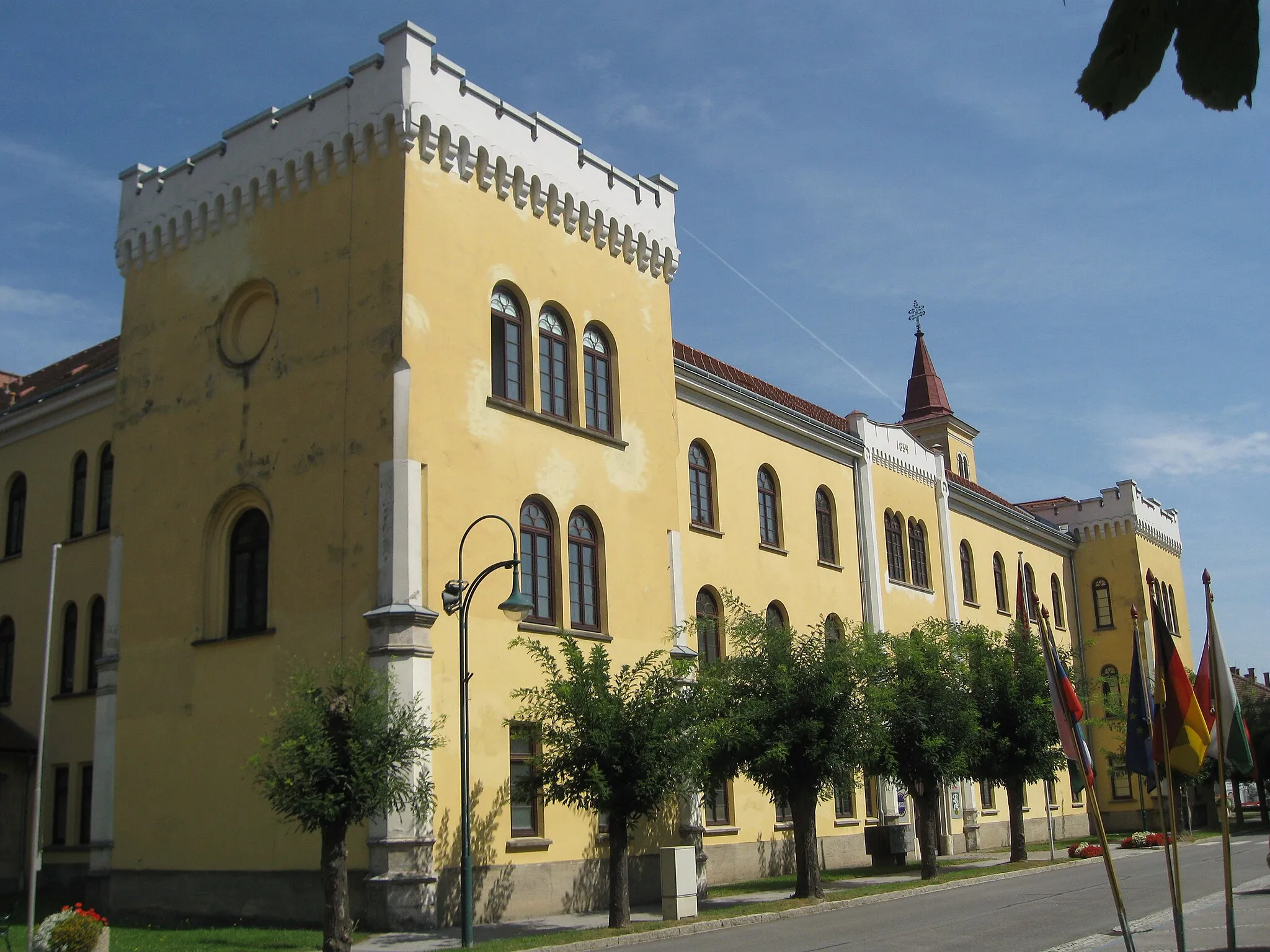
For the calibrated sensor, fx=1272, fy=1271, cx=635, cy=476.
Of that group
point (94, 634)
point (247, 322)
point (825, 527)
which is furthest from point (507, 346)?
point (825, 527)

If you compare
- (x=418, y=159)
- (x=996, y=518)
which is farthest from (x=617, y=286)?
(x=996, y=518)

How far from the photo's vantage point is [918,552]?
38.7 metres

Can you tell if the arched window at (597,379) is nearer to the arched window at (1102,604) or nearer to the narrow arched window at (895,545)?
the narrow arched window at (895,545)

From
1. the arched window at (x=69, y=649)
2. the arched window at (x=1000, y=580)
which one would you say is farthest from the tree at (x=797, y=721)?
the arched window at (x=1000, y=580)

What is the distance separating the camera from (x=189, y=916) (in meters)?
21.8

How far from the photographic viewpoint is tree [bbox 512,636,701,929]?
1917cm

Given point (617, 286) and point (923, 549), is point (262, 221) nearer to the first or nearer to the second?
point (617, 286)

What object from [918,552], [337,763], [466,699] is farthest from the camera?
[918,552]

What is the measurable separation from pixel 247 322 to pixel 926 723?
1594cm

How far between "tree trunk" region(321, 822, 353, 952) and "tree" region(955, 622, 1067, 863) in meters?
17.6

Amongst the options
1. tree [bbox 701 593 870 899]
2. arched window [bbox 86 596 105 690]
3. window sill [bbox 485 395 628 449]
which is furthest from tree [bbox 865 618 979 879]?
arched window [bbox 86 596 105 690]

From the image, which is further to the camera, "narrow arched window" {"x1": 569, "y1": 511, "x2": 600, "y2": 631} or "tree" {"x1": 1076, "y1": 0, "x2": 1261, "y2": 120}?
"narrow arched window" {"x1": 569, "y1": 511, "x2": 600, "y2": 631}

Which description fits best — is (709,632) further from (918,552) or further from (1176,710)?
(1176,710)

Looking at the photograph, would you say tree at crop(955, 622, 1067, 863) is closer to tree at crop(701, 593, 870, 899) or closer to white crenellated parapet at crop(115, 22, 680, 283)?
tree at crop(701, 593, 870, 899)
